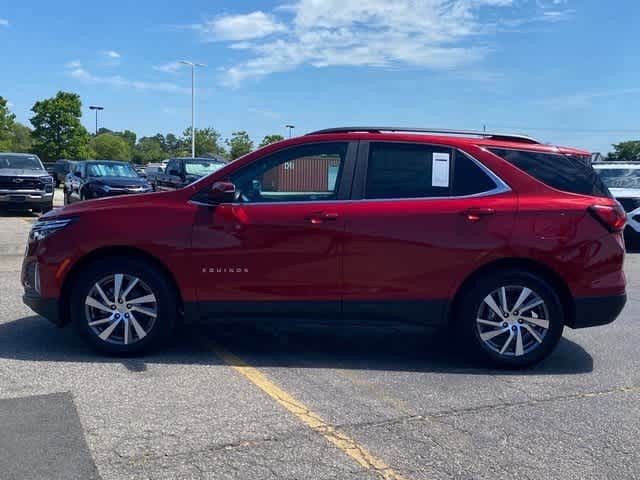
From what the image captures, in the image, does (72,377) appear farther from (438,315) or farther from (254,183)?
(438,315)

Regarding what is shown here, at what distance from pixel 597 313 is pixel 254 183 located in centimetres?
296

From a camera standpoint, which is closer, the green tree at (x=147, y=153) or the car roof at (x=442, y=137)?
the car roof at (x=442, y=137)

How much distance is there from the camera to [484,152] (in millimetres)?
5375

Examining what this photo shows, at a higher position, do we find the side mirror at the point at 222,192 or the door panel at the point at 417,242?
the side mirror at the point at 222,192

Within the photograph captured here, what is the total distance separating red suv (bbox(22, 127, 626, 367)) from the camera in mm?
5219

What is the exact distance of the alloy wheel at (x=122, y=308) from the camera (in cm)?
530

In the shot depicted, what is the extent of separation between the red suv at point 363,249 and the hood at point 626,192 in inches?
369

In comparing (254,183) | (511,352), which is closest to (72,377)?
(254,183)

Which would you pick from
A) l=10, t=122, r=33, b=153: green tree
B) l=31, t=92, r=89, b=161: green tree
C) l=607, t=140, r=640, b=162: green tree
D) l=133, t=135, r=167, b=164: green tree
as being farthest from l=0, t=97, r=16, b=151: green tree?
l=607, t=140, r=640, b=162: green tree

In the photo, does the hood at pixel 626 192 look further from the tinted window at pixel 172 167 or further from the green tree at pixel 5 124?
Answer: the green tree at pixel 5 124

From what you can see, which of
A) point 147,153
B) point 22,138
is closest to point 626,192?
point 22,138

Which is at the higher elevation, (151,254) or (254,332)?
(151,254)

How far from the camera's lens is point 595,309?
534 centimetres

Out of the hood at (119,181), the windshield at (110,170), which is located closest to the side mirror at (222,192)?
the hood at (119,181)
